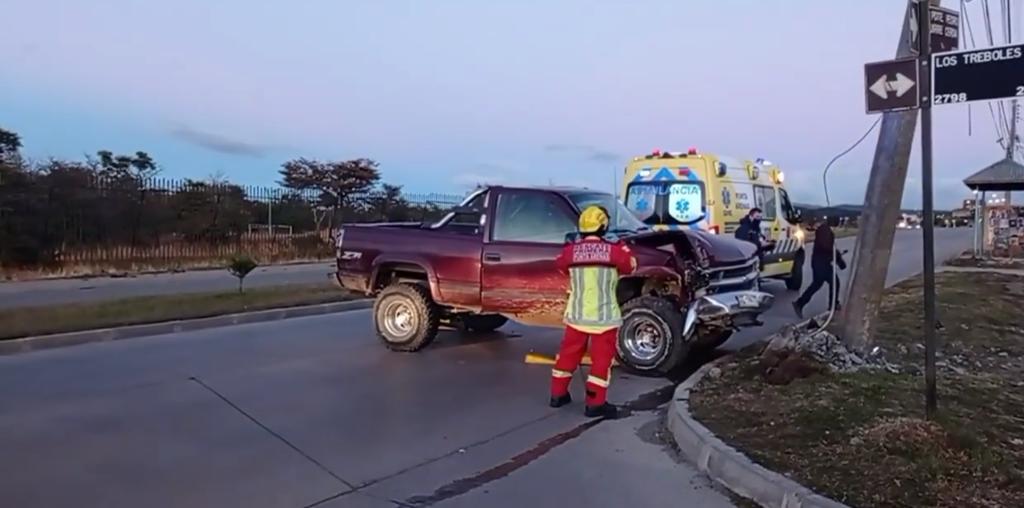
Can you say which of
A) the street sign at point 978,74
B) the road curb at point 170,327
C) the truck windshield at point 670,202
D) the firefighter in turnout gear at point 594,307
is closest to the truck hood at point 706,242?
the firefighter in turnout gear at point 594,307

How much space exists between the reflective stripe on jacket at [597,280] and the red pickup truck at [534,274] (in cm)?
179

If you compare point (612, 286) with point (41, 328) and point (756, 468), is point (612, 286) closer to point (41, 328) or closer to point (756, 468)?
point (756, 468)

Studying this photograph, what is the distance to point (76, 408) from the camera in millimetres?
7480

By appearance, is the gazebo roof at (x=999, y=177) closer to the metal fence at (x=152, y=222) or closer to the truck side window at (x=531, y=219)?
the metal fence at (x=152, y=222)

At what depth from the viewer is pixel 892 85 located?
6.23 meters

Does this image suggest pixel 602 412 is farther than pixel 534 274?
No

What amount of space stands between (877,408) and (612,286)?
2278 millimetres

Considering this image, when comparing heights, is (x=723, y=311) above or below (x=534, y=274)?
below

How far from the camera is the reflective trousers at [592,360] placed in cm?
Result: 748

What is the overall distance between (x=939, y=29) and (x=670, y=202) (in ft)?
29.9

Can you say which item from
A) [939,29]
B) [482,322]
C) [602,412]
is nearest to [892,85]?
[939,29]

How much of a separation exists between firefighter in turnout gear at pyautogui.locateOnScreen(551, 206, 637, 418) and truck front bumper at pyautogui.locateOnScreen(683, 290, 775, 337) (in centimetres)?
180

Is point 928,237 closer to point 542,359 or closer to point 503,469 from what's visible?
point 503,469

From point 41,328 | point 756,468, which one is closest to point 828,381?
point 756,468
